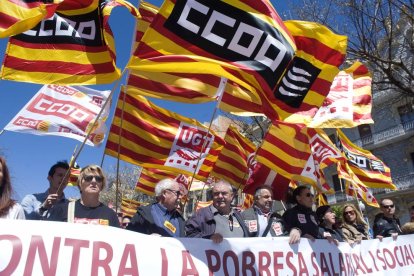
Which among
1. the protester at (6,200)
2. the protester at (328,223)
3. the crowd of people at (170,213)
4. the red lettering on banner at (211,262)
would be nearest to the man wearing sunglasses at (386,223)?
the crowd of people at (170,213)

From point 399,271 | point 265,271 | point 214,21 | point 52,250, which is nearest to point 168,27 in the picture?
point 214,21

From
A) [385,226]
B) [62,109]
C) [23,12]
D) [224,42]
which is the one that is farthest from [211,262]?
[385,226]

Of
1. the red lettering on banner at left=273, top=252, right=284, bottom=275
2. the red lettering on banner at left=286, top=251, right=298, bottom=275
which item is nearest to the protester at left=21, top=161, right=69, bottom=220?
the red lettering on banner at left=273, top=252, right=284, bottom=275

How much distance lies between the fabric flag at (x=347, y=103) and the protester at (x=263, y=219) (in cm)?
122

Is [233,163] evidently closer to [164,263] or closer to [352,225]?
[352,225]

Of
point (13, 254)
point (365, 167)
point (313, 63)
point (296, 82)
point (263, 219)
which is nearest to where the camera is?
point (13, 254)

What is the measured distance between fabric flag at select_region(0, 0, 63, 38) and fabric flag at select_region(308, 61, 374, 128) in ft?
10.7

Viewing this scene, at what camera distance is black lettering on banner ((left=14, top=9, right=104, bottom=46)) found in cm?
402

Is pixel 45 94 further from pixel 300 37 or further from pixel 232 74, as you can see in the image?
pixel 300 37

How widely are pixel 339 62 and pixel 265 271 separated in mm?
2582

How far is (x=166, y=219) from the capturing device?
394 cm

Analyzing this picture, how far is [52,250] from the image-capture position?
104 inches

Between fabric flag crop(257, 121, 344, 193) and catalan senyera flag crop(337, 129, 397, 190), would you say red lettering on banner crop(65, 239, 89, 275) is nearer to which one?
fabric flag crop(257, 121, 344, 193)

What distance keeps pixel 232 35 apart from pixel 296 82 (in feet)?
3.51
